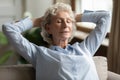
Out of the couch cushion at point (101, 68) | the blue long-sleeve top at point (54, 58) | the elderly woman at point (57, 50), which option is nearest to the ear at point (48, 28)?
the elderly woman at point (57, 50)

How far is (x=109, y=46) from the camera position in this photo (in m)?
2.71

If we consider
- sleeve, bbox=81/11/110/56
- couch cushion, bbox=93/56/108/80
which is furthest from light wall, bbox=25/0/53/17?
couch cushion, bbox=93/56/108/80

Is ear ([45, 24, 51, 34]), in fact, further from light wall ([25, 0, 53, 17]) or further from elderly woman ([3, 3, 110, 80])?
light wall ([25, 0, 53, 17])

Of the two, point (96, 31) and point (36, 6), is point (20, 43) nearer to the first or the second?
point (96, 31)

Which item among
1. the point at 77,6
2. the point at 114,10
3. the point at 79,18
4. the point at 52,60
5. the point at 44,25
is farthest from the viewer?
the point at 77,6

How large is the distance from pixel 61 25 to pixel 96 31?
29cm

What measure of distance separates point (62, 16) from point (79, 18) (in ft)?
0.80

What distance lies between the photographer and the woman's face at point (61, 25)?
5.86ft

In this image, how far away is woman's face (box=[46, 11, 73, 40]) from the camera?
179 cm

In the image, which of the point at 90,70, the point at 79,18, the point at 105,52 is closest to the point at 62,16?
the point at 79,18

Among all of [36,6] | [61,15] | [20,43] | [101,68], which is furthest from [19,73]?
[36,6]

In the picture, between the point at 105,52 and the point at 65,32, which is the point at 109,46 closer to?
the point at 105,52

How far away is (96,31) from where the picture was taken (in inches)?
77.0

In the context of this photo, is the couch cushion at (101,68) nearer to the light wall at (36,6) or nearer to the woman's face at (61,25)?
the woman's face at (61,25)
